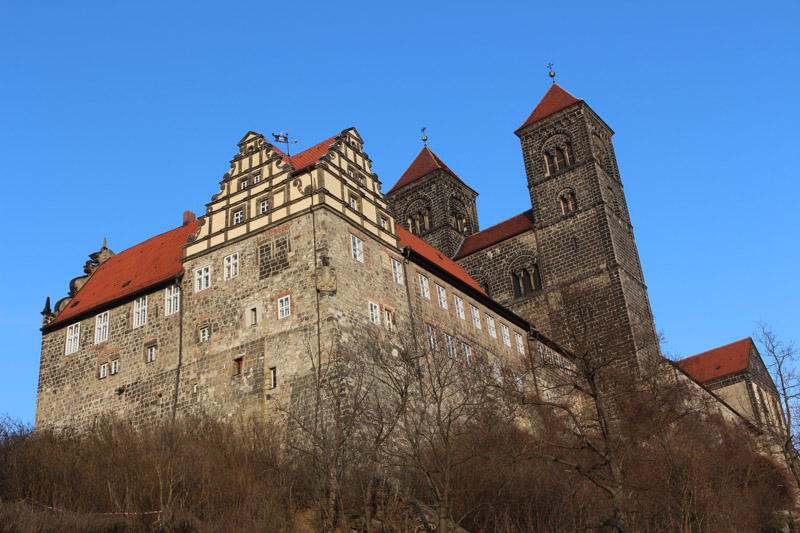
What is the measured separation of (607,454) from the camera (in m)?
20.2

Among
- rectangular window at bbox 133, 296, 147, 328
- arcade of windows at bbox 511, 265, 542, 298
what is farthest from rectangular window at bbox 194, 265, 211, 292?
arcade of windows at bbox 511, 265, 542, 298

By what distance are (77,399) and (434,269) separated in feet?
50.9

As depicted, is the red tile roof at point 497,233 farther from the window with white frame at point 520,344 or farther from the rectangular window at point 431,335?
the rectangular window at point 431,335

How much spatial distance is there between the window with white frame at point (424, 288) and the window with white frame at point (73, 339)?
14672 millimetres

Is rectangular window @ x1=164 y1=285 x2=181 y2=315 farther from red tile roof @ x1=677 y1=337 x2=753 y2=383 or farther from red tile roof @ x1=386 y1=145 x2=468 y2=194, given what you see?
red tile roof @ x1=677 y1=337 x2=753 y2=383

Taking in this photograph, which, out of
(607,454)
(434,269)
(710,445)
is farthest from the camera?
(710,445)

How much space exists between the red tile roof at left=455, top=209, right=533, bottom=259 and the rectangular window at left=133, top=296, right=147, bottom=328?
25710 millimetres

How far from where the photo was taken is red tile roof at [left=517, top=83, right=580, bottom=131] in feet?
180

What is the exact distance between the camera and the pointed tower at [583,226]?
46.8 metres

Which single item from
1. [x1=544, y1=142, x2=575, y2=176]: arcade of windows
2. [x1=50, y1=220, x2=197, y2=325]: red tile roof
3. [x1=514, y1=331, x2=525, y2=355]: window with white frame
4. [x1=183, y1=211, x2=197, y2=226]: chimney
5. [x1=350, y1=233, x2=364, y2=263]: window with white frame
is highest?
[x1=544, y1=142, x2=575, y2=176]: arcade of windows

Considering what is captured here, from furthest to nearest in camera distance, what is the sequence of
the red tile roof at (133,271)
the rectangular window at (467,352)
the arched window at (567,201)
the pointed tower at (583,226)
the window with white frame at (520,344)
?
the arched window at (567,201) < the pointed tower at (583,226) < the window with white frame at (520,344) < the rectangular window at (467,352) < the red tile roof at (133,271)

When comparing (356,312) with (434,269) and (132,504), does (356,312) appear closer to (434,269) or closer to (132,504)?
(434,269)

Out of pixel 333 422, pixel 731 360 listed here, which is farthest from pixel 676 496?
pixel 731 360

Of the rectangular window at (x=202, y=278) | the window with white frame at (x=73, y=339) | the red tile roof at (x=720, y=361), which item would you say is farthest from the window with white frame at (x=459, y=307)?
the red tile roof at (x=720, y=361)
